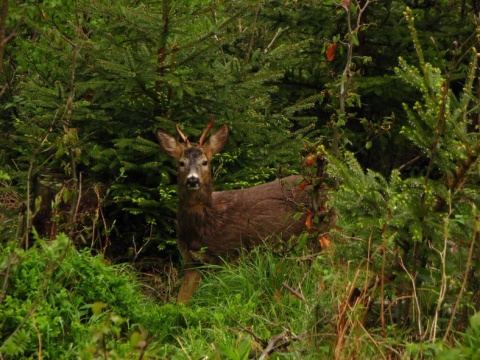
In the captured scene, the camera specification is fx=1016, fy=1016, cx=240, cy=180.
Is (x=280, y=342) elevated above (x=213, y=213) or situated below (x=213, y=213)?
above

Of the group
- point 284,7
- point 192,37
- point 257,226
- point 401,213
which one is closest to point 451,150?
point 401,213

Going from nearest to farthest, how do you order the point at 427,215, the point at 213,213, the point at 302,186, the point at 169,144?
the point at 427,215 < the point at 302,186 < the point at 169,144 < the point at 213,213

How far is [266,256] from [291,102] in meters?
4.36

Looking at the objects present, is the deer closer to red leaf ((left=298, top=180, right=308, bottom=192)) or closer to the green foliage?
red leaf ((left=298, top=180, right=308, bottom=192))

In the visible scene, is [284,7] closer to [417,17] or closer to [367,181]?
[417,17]

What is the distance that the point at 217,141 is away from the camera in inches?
336

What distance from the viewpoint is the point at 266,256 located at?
24.7 ft

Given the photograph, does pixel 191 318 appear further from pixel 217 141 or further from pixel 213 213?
pixel 217 141

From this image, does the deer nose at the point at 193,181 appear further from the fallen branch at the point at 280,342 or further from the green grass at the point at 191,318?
the fallen branch at the point at 280,342

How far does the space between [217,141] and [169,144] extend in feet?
1.33

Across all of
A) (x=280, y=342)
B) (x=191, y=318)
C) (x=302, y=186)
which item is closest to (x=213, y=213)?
(x=302, y=186)

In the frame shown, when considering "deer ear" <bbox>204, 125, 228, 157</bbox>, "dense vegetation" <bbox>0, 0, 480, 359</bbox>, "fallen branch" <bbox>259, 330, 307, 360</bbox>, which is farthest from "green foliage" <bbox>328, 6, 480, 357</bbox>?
"deer ear" <bbox>204, 125, 228, 157</bbox>

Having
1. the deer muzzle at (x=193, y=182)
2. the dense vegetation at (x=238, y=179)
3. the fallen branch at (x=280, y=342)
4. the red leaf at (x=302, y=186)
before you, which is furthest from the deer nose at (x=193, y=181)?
the fallen branch at (x=280, y=342)

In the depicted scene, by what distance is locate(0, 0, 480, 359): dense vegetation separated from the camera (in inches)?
207
